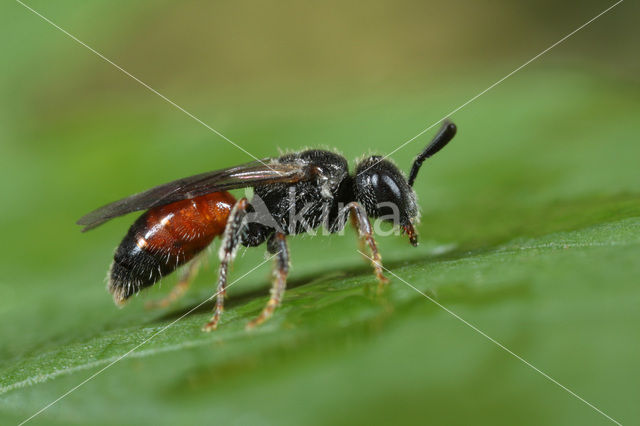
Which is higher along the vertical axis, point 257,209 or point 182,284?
point 257,209

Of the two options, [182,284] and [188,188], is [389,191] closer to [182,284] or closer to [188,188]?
[188,188]

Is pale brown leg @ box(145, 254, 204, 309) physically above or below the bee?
below

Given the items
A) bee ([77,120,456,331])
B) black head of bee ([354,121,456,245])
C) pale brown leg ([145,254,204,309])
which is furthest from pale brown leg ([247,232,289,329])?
pale brown leg ([145,254,204,309])

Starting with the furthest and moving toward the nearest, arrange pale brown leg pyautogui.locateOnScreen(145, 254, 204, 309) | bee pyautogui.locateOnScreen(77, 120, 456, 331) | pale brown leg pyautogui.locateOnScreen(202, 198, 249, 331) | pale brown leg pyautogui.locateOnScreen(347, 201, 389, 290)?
1. pale brown leg pyautogui.locateOnScreen(145, 254, 204, 309)
2. bee pyautogui.locateOnScreen(77, 120, 456, 331)
3. pale brown leg pyautogui.locateOnScreen(202, 198, 249, 331)
4. pale brown leg pyautogui.locateOnScreen(347, 201, 389, 290)

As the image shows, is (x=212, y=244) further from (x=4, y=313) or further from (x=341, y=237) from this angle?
(x=4, y=313)

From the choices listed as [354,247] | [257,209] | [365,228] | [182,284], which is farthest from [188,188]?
[354,247]

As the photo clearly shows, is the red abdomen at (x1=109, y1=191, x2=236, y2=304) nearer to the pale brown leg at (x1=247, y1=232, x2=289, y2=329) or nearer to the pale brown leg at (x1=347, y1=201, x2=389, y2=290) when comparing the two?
the pale brown leg at (x1=247, y1=232, x2=289, y2=329)
